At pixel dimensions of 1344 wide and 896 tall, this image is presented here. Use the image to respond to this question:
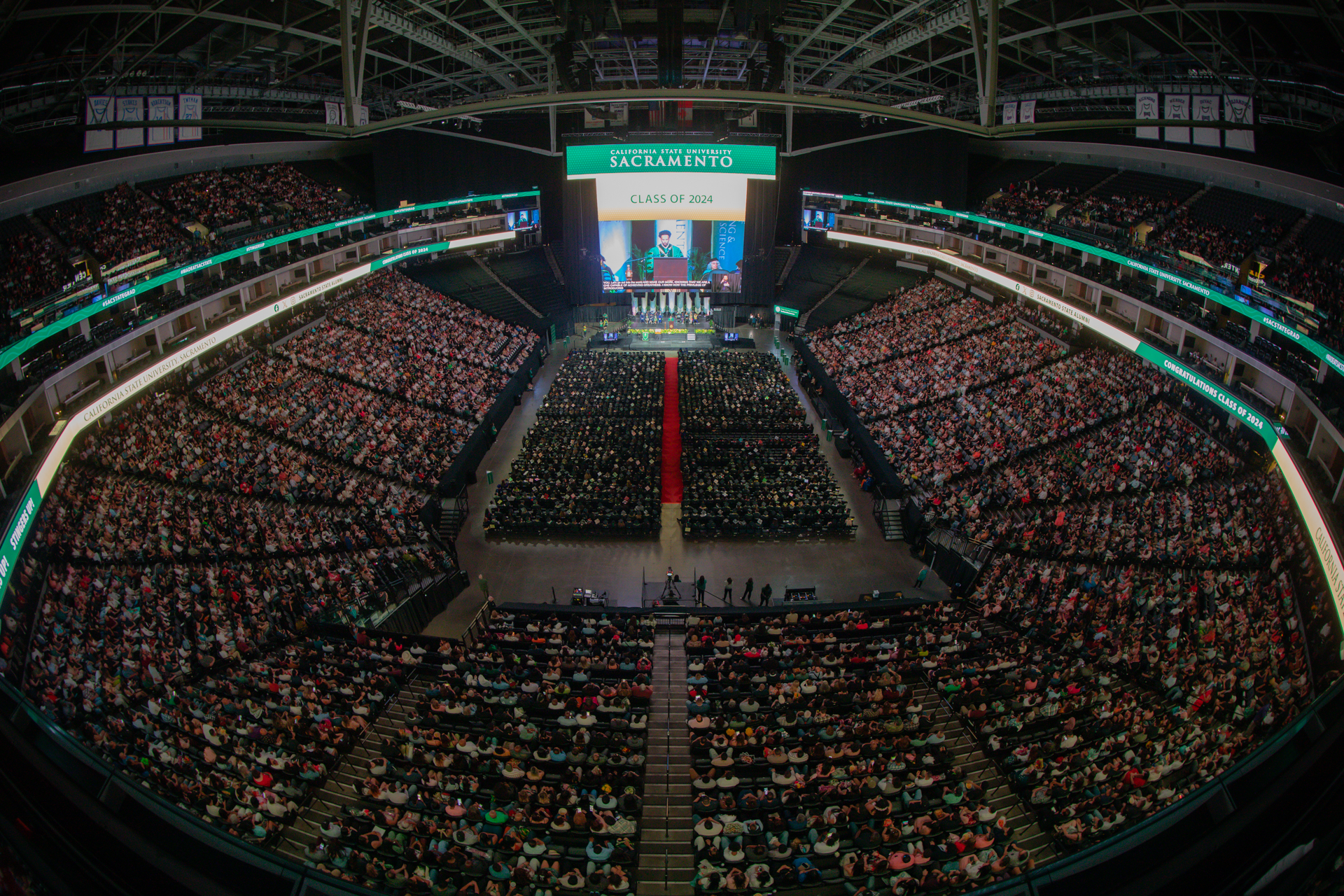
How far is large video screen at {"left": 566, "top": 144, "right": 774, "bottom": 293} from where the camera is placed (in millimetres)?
43750

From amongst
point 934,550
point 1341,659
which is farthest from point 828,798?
point 934,550

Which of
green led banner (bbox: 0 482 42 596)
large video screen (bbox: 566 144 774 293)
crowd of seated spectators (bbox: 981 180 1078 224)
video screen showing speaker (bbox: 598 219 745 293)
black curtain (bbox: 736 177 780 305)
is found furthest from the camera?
video screen showing speaker (bbox: 598 219 745 293)

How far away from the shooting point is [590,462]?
2916cm

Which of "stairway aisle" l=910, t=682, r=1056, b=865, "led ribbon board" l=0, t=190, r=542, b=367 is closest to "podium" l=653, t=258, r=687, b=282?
"led ribbon board" l=0, t=190, r=542, b=367

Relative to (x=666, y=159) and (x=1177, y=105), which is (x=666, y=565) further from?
(x=666, y=159)

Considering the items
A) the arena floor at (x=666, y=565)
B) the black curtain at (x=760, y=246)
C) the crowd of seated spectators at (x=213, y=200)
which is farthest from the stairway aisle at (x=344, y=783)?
the black curtain at (x=760, y=246)

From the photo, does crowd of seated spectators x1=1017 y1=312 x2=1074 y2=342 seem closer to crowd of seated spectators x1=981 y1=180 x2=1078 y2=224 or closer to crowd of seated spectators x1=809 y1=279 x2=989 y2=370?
crowd of seated spectators x1=809 y1=279 x2=989 y2=370

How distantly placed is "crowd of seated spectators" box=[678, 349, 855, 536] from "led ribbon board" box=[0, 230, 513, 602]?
1683cm

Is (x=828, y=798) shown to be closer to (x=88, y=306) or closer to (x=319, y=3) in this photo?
(x=88, y=306)

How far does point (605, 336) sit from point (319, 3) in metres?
23.5

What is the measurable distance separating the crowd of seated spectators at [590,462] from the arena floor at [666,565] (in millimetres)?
669

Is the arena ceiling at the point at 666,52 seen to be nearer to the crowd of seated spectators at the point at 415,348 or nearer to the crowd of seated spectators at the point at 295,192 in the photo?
the crowd of seated spectators at the point at 295,192

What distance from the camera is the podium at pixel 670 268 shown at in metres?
47.4

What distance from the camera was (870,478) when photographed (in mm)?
28156
